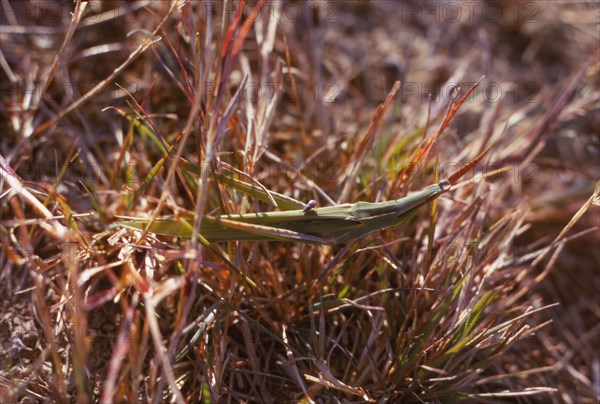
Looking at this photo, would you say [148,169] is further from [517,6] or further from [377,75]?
[517,6]

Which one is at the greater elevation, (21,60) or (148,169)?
(21,60)

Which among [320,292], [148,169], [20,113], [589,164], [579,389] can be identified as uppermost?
[20,113]

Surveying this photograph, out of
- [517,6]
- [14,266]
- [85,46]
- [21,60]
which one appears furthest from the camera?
[517,6]

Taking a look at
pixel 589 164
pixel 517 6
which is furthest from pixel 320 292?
pixel 517 6

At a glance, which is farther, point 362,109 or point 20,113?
point 362,109

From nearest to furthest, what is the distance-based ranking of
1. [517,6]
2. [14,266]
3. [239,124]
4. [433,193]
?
[433,193]
[14,266]
[239,124]
[517,6]

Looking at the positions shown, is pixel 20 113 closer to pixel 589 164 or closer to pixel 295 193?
pixel 295 193

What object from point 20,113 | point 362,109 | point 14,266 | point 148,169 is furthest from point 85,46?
point 362,109
